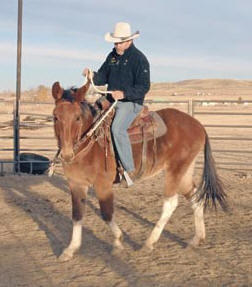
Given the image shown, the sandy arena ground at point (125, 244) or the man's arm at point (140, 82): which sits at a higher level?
the man's arm at point (140, 82)

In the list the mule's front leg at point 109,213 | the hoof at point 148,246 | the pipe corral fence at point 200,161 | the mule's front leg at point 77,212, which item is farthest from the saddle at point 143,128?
the pipe corral fence at point 200,161

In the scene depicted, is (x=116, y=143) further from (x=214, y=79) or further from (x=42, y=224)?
(x=214, y=79)

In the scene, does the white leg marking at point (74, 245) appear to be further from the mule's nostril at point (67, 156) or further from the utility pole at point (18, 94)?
the utility pole at point (18, 94)

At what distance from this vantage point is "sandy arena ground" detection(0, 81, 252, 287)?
446cm

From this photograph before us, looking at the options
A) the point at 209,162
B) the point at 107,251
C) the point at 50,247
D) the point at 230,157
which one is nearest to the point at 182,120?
the point at 209,162

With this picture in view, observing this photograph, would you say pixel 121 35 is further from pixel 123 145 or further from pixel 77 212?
pixel 77 212

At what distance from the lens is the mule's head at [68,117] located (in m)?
4.57

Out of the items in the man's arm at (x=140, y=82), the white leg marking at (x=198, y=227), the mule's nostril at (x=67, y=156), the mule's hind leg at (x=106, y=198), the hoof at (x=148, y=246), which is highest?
the man's arm at (x=140, y=82)

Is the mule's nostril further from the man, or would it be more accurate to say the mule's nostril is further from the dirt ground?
the dirt ground

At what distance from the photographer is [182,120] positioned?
567cm

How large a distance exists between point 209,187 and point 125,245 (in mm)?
1209

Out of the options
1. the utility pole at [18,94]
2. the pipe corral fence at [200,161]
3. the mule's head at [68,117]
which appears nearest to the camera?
the mule's head at [68,117]

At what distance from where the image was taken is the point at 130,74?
532 centimetres

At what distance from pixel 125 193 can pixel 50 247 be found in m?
3.12
